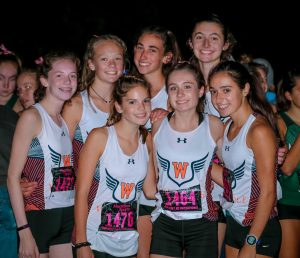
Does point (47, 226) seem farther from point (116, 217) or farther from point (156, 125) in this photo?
point (156, 125)

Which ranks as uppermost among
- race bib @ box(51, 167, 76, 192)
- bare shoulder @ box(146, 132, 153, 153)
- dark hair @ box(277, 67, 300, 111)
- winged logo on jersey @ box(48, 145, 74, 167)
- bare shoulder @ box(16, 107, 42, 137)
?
dark hair @ box(277, 67, 300, 111)

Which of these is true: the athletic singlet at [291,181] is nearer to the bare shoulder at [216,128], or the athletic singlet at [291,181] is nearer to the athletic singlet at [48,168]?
the bare shoulder at [216,128]

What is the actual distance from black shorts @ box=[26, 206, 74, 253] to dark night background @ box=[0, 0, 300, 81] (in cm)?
1214

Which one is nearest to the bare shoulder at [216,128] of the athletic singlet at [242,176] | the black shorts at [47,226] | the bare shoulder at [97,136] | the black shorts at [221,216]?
the athletic singlet at [242,176]

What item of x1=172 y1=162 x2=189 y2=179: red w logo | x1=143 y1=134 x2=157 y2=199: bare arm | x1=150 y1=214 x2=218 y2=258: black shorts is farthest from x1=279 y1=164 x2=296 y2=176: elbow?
x1=143 y1=134 x2=157 y2=199: bare arm

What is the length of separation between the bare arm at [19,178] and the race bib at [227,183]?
1528mm

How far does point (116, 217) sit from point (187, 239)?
0.58 metres

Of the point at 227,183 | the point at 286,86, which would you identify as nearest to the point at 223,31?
the point at 286,86

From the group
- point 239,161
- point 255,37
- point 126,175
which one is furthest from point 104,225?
point 255,37

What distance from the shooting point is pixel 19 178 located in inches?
129

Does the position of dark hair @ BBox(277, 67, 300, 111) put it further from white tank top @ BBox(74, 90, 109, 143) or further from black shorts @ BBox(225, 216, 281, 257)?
white tank top @ BBox(74, 90, 109, 143)

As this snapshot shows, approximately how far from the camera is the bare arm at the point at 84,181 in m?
3.13

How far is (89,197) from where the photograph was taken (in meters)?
3.27

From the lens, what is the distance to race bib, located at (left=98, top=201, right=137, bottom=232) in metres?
3.21
